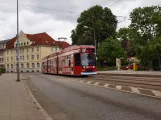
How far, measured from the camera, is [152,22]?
181 ft

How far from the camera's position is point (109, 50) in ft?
245

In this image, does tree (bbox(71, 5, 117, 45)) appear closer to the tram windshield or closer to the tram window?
the tram windshield

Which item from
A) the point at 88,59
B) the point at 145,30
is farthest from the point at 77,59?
the point at 145,30

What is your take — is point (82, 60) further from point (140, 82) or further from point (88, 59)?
point (140, 82)

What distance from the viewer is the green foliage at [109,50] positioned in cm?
7419

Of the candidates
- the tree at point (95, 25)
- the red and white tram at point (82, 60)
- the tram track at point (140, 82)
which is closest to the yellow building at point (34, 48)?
the tree at point (95, 25)

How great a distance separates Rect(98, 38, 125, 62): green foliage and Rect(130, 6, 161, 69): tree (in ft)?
54.3

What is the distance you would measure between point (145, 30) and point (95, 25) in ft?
78.6

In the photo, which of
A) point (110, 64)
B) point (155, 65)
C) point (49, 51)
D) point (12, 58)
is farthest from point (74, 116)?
point (12, 58)

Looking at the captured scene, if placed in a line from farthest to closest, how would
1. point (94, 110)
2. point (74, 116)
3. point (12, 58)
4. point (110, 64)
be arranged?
point (12, 58), point (110, 64), point (94, 110), point (74, 116)

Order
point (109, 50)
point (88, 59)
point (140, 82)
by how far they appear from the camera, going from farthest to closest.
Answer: point (109, 50) → point (88, 59) → point (140, 82)

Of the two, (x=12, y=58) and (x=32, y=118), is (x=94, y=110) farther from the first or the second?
(x=12, y=58)

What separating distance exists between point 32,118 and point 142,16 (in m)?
50.5

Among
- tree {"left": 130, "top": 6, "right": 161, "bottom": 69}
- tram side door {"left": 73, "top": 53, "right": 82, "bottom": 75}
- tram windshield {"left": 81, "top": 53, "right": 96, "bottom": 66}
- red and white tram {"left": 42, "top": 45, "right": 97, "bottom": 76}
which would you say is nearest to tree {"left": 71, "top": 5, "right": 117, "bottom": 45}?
tree {"left": 130, "top": 6, "right": 161, "bottom": 69}
